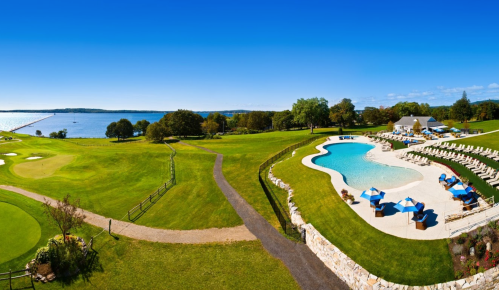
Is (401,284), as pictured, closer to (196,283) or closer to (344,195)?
(344,195)

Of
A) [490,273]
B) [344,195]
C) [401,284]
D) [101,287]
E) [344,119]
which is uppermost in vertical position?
[344,119]

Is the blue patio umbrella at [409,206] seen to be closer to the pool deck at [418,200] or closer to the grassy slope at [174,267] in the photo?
the pool deck at [418,200]

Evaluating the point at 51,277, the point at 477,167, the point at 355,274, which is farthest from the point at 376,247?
the point at 477,167

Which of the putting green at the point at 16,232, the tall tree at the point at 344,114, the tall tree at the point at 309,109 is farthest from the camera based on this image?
the tall tree at the point at 344,114

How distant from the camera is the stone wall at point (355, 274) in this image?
37.3ft

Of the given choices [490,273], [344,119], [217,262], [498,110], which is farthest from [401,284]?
[498,110]

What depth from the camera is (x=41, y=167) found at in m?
37.2

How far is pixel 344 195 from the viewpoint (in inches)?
773

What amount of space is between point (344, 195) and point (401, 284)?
7999mm

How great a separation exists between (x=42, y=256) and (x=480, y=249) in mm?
23988

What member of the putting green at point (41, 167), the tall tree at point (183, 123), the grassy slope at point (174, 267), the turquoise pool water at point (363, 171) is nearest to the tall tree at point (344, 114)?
the tall tree at point (183, 123)

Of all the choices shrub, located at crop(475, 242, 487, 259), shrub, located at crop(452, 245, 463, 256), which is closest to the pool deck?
shrub, located at crop(452, 245, 463, 256)

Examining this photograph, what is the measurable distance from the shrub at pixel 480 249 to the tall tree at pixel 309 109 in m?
54.4

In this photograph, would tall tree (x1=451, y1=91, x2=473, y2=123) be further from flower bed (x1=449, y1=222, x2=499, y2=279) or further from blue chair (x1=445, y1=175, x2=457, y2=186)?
flower bed (x1=449, y1=222, x2=499, y2=279)
